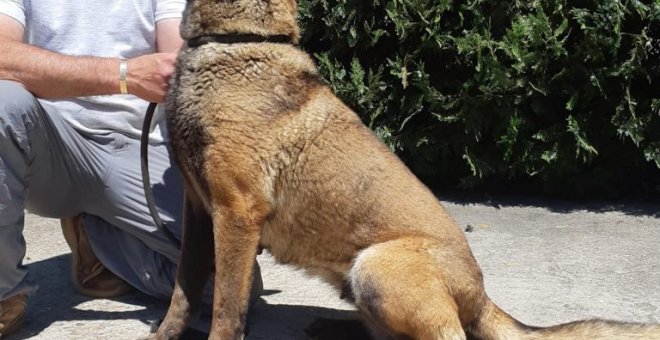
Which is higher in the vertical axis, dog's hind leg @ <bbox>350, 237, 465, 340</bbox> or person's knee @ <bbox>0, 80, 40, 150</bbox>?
person's knee @ <bbox>0, 80, 40, 150</bbox>

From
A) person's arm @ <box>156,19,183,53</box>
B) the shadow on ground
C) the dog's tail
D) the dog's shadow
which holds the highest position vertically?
person's arm @ <box>156,19,183,53</box>

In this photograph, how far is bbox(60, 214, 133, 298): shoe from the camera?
4.37m

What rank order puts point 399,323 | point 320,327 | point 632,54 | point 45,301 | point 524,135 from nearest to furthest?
point 399,323
point 320,327
point 45,301
point 632,54
point 524,135

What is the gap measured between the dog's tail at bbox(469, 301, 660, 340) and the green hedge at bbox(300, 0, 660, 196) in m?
2.40

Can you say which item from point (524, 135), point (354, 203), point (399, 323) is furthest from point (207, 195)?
point (524, 135)

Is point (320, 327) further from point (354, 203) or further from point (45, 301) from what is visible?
point (45, 301)

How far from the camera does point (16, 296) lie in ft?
12.4

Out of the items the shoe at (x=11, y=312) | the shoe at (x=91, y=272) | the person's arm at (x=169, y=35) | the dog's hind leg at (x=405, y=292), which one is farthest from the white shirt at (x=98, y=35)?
the dog's hind leg at (x=405, y=292)

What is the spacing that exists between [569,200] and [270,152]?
336 centimetres

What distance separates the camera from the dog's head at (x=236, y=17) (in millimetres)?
3590

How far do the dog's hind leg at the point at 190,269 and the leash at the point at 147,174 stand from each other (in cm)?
24

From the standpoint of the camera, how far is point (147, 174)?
3969 millimetres

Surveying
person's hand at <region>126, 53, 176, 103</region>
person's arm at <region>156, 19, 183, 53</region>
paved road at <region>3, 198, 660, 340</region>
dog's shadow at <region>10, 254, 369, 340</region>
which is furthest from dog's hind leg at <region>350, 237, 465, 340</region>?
person's arm at <region>156, 19, 183, 53</region>

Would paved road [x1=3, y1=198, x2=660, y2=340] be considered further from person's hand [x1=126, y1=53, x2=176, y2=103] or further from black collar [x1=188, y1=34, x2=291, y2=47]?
black collar [x1=188, y1=34, x2=291, y2=47]
